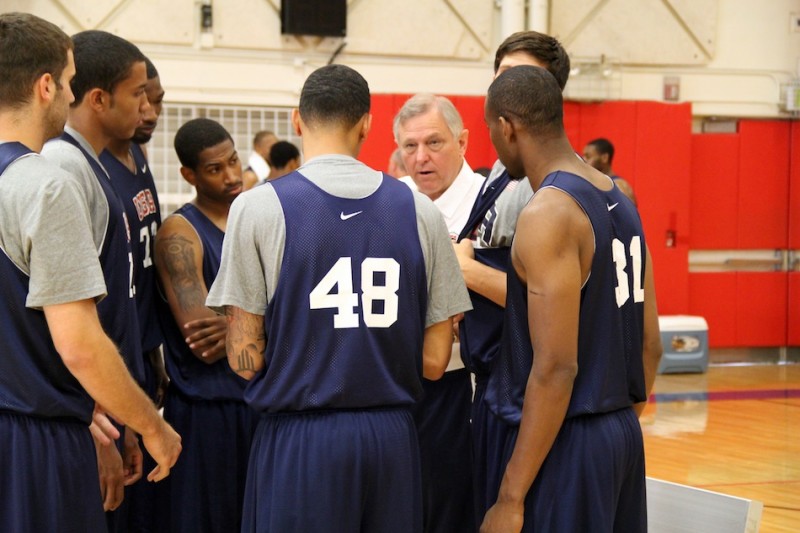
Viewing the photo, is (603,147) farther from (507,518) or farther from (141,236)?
(507,518)

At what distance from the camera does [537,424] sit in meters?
2.94

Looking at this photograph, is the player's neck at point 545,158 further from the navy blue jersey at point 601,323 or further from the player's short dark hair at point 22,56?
the player's short dark hair at point 22,56

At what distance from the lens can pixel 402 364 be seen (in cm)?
312

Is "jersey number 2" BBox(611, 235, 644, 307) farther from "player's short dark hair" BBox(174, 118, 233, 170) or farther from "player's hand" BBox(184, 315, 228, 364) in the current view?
"player's short dark hair" BBox(174, 118, 233, 170)

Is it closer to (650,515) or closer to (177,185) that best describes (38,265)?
(650,515)

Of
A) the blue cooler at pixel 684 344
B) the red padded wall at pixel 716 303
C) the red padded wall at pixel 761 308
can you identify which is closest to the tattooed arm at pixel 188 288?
the blue cooler at pixel 684 344

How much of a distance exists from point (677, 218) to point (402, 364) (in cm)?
1040

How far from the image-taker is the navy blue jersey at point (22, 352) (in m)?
2.69

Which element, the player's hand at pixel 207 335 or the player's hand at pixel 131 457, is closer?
the player's hand at pixel 131 457

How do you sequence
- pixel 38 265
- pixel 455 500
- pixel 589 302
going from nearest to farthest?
pixel 38 265
pixel 589 302
pixel 455 500

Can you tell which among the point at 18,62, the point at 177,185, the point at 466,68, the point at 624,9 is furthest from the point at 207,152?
the point at 624,9

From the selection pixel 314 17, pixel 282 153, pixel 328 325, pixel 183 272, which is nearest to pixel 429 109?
pixel 183 272

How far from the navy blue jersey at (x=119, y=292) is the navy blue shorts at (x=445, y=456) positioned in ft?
3.98

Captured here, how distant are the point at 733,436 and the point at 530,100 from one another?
6.42 m
